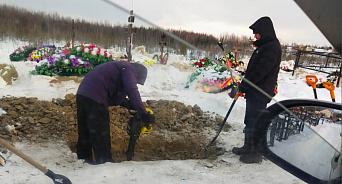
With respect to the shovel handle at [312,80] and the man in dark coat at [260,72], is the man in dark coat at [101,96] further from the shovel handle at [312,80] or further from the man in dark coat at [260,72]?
the shovel handle at [312,80]

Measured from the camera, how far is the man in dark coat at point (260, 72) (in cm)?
92

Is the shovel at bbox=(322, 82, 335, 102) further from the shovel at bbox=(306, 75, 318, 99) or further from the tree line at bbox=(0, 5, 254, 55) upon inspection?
the tree line at bbox=(0, 5, 254, 55)

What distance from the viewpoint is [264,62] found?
957mm

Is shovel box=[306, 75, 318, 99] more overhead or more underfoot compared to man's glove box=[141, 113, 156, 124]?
more overhead

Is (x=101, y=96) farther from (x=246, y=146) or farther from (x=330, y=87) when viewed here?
(x=330, y=87)

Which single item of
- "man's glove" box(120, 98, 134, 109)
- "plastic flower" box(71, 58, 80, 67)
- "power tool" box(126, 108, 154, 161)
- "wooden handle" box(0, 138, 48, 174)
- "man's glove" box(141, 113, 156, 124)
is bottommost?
"wooden handle" box(0, 138, 48, 174)

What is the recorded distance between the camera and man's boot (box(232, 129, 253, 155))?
3.26 ft

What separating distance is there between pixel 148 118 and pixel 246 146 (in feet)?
1.24

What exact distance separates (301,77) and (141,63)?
791 millimetres

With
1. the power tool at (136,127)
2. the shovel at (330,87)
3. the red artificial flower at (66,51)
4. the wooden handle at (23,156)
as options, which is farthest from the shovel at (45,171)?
the shovel at (330,87)

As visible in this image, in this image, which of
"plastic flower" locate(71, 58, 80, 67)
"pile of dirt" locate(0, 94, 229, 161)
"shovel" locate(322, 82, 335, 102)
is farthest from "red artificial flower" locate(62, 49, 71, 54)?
"shovel" locate(322, 82, 335, 102)

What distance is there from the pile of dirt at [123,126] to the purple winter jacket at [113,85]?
0.04 metres

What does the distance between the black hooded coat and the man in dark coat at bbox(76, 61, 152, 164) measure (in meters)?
0.36

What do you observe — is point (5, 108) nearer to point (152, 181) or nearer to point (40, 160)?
point (40, 160)
